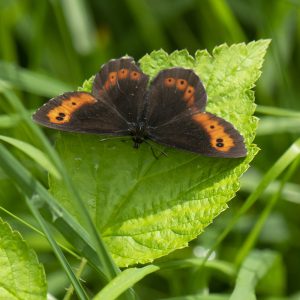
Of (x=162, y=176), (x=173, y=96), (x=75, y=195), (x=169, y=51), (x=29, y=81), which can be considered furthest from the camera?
(x=169, y=51)

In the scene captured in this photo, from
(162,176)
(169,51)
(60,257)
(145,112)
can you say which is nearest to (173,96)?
(145,112)

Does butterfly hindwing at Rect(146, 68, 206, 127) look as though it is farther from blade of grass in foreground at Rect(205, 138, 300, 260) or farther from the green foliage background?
the green foliage background

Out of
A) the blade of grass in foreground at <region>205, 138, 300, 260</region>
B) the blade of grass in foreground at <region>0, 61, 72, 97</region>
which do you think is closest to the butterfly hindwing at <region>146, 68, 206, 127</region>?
the blade of grass in foreground at <region>205, 138, 300, 260</region>

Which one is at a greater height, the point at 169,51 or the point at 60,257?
the point at 169,51

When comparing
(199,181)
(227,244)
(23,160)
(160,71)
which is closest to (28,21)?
(23,160)

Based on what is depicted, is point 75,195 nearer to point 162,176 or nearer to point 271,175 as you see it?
point 162,176

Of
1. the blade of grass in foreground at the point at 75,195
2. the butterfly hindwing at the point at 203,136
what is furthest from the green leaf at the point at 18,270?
the butterfly hindwing at the point at 203,136
